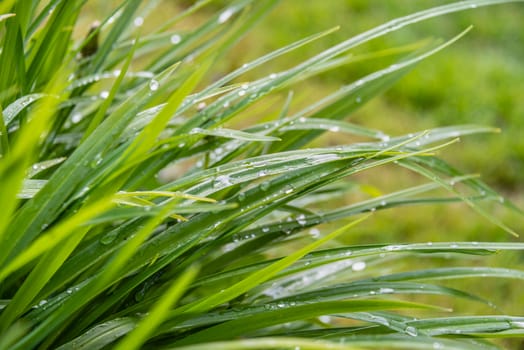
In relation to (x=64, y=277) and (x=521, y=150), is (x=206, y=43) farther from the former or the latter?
(x=521, y=150)

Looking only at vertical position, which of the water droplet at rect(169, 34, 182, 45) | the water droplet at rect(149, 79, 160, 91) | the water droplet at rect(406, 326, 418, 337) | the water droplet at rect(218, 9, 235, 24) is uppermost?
the water droplet at rect(218, 9, 235, 24)

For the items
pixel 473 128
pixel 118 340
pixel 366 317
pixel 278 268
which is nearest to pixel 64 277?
pixel 118 340

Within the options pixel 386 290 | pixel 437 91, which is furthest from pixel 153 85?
pixel 437 91

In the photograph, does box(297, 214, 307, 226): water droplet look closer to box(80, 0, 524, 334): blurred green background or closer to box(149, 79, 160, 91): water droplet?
box(149, 79, 160, 91): water droplet

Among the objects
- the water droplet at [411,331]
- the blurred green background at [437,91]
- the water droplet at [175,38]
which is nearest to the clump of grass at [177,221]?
the water droplet at [411,331]

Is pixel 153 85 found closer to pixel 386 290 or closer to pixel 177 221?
pixel 177 221

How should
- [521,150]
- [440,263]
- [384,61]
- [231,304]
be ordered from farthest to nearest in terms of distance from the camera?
[384,61] < [521,150] < [440,263] < [231,304]

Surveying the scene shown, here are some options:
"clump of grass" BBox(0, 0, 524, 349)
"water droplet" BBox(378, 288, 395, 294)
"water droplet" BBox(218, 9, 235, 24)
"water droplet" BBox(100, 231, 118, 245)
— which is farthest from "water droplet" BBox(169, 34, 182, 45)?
"water droplet" BBox(378, 288, 395, 294)

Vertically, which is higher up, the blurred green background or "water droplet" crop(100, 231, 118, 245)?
the blurred green background

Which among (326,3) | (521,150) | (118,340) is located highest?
(326,3)
